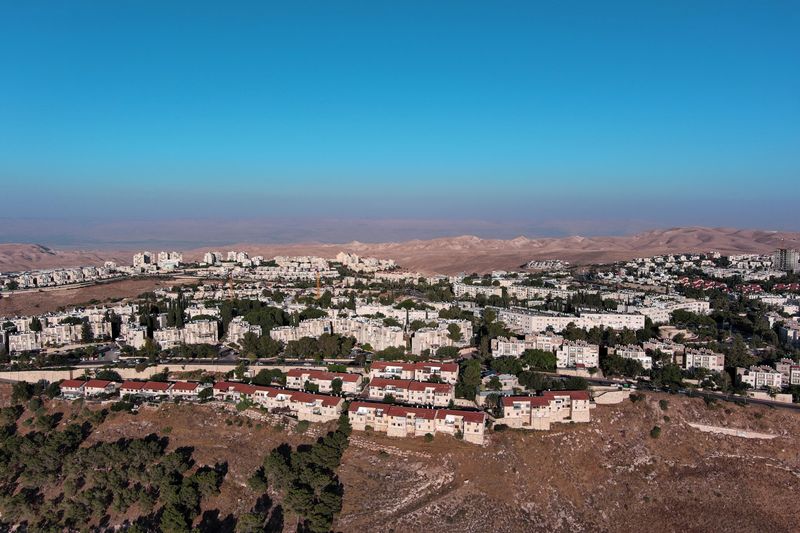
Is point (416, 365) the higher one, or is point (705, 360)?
point (416, 365)

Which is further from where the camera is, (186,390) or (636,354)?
(636,354)

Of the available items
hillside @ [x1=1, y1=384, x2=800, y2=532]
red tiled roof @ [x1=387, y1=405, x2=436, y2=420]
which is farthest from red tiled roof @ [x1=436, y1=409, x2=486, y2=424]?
hillside @ [x1=1, y1=384, x2=800, y2=532]

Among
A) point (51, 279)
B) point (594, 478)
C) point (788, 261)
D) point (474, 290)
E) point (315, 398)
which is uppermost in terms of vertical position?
point (788, 261)

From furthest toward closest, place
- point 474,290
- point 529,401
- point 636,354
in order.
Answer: point 474,290
point 636,354
point 529,401

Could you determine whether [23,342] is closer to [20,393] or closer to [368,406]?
[20,393]

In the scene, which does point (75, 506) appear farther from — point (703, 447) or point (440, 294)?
point (440, 294)

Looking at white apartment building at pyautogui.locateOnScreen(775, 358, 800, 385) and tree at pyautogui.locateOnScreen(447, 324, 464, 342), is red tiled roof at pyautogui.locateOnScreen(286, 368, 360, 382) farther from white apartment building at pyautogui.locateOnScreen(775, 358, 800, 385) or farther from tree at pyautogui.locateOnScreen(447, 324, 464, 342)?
white apartment building at pyautogui.locateOnScreen(775, 358, 800, 385)

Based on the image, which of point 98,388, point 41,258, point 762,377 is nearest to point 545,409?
point 762,377
